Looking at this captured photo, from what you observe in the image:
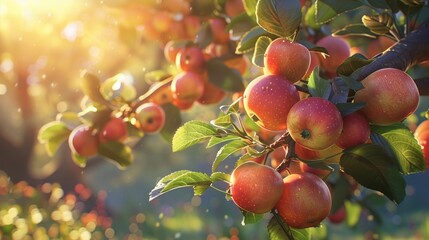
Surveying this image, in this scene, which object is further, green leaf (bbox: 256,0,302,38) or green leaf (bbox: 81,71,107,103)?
green leaf (bbox: 81,71,107,103)

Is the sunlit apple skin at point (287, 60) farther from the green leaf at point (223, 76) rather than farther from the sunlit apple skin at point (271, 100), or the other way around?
the green leaf at point (223, 76)

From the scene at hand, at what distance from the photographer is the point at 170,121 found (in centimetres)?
172

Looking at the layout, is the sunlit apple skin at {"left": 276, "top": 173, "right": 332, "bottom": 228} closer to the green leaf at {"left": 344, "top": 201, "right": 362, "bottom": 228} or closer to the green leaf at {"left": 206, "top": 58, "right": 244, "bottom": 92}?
the green leaf at {"left": 206, "top": 58, "right": 244, "bottom": 92}

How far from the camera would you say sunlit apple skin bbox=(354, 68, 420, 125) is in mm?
874

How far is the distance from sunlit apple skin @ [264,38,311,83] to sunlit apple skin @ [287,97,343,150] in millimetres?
103

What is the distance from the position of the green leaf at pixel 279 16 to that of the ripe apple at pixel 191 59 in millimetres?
638

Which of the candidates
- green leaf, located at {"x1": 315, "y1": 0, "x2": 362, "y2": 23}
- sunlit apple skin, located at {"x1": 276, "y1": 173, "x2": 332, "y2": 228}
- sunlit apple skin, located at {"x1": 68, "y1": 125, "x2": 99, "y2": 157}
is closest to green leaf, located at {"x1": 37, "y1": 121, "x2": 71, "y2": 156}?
sunlit apple skin, located at {"x1": 68, "y1": 125, "x2": 99, "y2": 157}

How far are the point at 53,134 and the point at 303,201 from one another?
1.10 meters

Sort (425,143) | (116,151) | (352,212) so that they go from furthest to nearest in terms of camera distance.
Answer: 1. (352,212)
2. (116,151)
3. (425,143)

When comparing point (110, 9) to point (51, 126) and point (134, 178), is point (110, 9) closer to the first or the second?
point (51, 126)

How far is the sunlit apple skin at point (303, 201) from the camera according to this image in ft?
2.91

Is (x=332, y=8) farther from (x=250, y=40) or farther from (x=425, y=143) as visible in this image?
(x=425, y=143)

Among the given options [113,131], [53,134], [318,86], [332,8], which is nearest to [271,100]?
[318,86]

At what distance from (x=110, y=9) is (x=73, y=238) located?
1.72 metres
